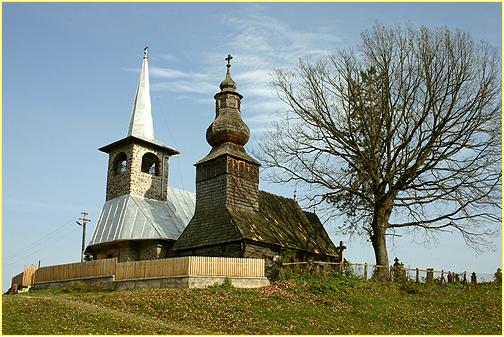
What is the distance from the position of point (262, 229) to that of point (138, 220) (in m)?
7.83

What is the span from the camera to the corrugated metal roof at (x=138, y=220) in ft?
118

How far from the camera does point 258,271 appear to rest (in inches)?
1153

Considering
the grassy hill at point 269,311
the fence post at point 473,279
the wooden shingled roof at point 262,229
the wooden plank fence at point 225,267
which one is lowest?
the grassy hill at point 269,311

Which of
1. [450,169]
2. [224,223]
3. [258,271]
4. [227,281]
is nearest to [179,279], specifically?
[227,281]

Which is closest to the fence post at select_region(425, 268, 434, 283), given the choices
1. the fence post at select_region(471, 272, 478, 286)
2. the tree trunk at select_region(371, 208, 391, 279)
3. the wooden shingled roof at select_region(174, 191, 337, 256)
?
the tree trunk at select_region(371, 208, 391, 279)

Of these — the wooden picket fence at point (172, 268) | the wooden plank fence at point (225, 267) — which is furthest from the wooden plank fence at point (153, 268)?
the wooden plank fence at point (225, 267)

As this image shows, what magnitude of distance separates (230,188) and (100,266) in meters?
8.54

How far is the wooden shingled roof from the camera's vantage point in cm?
3284

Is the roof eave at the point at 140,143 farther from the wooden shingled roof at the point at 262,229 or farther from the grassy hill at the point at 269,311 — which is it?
the grassy hill at the point at 269,311

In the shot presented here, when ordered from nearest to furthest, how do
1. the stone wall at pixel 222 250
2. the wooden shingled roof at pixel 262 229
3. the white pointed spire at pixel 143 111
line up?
the stone wall at pixel 222 250, the wooden shingled roof at pixel 262 229, the white pointed spire at pixel 143 111

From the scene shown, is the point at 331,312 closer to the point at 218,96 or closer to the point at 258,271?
the point at 258,271

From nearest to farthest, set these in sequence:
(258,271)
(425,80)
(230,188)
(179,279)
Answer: (179,279)
(258,271)
(425,80)
(230,188)

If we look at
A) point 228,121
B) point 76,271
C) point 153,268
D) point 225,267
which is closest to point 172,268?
point 153,268

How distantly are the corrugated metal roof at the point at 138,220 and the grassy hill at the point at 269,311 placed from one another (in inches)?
276
